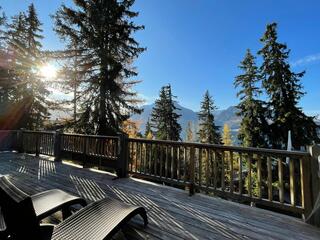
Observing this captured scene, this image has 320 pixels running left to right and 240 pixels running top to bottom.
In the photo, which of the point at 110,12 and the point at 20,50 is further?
the point at 20,50

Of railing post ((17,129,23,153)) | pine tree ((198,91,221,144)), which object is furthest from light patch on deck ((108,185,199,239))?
pine tree ((198,91,221,144))

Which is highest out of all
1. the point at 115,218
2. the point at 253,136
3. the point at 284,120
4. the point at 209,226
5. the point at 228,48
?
the point at 228,48

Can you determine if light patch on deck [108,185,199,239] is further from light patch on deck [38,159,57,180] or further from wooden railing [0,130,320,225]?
light patch on deck [38,159,57,180]

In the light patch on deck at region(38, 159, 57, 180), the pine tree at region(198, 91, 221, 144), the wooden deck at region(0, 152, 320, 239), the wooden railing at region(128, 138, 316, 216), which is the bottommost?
the wooden deck at region(0, 152, 320, 239)

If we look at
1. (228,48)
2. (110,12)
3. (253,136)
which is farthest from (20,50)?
(253,136)

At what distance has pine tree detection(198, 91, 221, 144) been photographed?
25.2 meters

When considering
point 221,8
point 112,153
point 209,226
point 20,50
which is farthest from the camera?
point 20,50

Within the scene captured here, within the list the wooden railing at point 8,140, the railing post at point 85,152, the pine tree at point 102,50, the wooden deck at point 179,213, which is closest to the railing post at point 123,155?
the wooden deck at point 179,213

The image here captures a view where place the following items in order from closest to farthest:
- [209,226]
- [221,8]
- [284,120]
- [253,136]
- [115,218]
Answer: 1. [115,218]
2. [209,226]
3. [221,8]
4. [284,120]
5. [253,136]

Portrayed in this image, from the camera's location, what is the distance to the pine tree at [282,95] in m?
13.6

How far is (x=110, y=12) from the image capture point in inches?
443

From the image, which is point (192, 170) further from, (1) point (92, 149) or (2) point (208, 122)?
(2) point (208, 122)

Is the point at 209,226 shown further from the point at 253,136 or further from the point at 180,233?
the point at 253,136

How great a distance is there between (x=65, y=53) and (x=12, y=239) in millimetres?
11428
